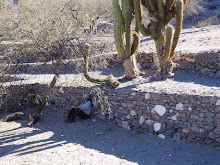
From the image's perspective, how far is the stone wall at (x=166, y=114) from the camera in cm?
657

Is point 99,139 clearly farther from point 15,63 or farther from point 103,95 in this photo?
point 15,63

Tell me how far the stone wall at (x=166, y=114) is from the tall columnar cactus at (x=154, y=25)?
1.71m

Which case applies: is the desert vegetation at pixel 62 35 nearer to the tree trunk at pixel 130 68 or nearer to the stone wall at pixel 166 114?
the tree trunk at pixel 130 68

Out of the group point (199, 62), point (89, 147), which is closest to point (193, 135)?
point (89, 147)

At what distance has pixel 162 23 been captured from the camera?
28.3ft

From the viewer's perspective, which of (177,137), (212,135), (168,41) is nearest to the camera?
(212,135)

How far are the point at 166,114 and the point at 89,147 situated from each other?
2222 millimetres

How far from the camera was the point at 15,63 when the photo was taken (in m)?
8.53

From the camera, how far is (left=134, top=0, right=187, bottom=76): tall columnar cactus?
8.30 metres

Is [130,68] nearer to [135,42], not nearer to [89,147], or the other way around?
[135,42]

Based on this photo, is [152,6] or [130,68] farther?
[130,68]

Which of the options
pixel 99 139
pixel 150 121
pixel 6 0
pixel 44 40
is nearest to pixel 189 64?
pixel 150 121

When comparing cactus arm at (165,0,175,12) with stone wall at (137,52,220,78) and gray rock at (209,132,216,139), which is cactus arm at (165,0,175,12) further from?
gray rock at (209,132,216,139)

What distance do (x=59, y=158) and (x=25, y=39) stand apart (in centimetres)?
388
